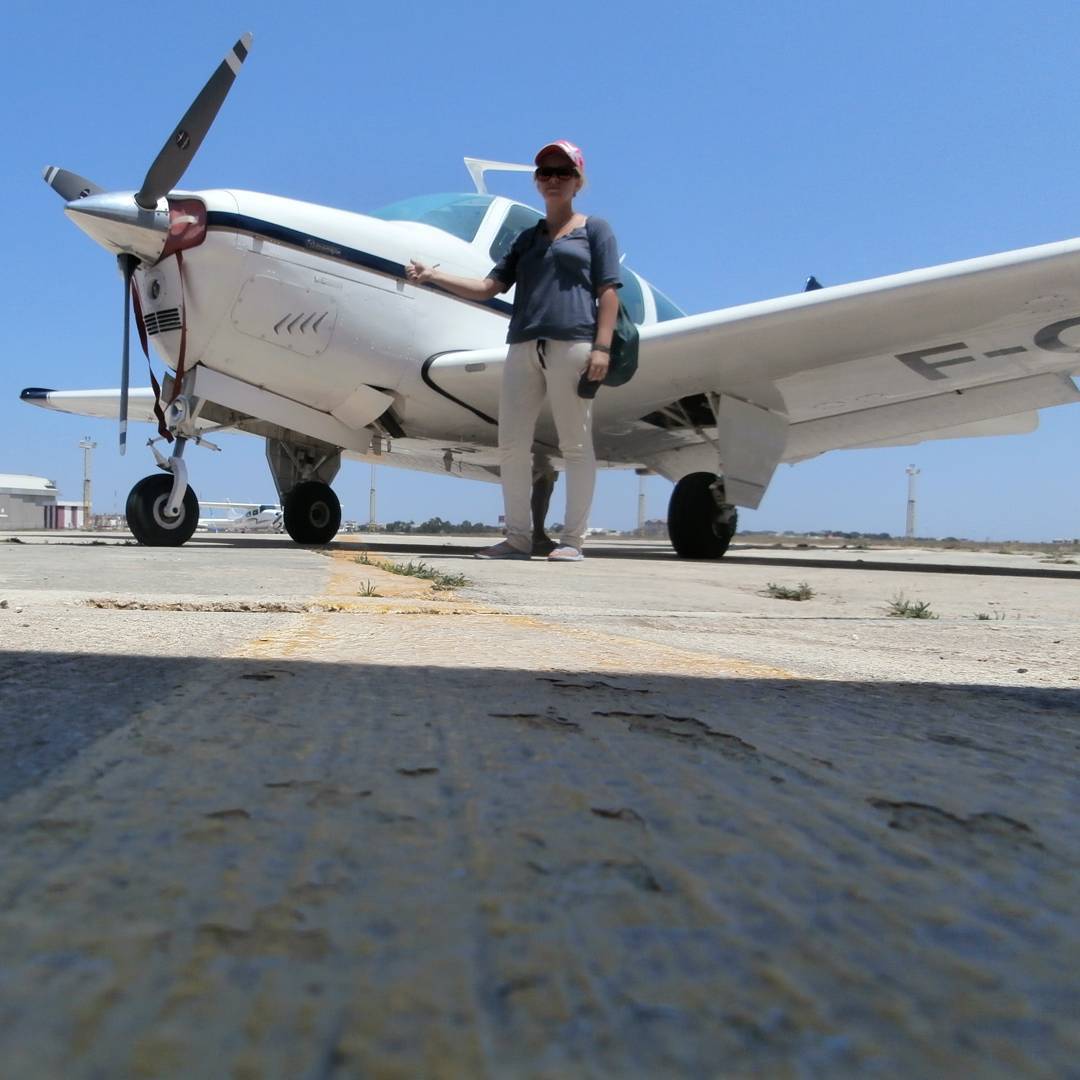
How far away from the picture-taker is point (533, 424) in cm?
495

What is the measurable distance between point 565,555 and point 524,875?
168 inches

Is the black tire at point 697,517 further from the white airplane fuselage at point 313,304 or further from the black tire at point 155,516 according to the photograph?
the black tire at point 155,516

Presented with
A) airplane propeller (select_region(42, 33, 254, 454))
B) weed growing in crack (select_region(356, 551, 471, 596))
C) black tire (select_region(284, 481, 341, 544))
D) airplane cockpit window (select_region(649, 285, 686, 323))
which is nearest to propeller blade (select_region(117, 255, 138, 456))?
airplane propeller (select_region(42, 33, 254, 454))

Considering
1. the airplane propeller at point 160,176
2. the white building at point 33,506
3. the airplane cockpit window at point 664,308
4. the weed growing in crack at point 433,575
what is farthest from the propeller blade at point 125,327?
the white building at point 33,506

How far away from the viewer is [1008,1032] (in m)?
0.29

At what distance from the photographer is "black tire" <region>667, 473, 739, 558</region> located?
Answer: 6.17m

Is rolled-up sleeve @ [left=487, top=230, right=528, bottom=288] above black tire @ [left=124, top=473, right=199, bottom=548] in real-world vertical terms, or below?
above

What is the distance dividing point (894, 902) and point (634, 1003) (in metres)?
0.16

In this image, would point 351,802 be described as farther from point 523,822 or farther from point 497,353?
point 497,353

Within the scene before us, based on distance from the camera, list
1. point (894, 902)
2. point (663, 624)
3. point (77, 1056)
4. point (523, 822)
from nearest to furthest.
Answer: point (77, 1056) < point (894, 902) < point (523, 822) < point (663, 624)

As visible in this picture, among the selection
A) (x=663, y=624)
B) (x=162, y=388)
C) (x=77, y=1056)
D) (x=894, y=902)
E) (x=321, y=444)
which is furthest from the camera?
(x=321, y=444)

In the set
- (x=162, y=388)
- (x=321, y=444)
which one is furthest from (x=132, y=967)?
(x=321, y=444)

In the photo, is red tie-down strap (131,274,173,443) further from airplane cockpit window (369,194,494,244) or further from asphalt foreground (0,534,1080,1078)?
asphalt foreground (0,534,1080,1078)

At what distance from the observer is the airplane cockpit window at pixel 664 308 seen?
27.6ft
